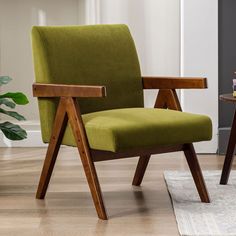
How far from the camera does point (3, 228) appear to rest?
3.02 metres

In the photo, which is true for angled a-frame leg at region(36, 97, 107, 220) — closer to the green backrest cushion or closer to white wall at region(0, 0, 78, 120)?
the green backrest cushion

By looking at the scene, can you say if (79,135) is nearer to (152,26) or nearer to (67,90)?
(67,90)

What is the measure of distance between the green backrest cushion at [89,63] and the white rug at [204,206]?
1.66 feet

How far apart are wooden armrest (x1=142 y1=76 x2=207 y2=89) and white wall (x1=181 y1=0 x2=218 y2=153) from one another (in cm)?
117

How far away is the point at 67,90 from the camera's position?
10.5 ft

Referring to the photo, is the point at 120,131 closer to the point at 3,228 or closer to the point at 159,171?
the point at 3,228

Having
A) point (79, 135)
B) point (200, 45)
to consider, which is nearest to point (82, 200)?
point (79, 135)

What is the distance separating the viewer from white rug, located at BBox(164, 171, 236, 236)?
291 centimetres

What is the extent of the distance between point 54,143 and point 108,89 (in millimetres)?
460

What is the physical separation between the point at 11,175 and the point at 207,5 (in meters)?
1.74

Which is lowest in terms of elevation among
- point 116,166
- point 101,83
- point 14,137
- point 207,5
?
point 116,166

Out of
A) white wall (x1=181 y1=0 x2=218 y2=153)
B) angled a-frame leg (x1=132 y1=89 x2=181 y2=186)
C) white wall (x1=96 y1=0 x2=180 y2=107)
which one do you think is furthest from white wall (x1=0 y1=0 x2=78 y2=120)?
angled a-frame leg (x1=132 y1=89 x2=181 y2=186)

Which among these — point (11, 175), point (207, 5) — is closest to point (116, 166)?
point (11, 175)

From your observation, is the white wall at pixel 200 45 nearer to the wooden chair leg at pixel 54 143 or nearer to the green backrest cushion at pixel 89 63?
the green backrest cushion at pixel 89 63
